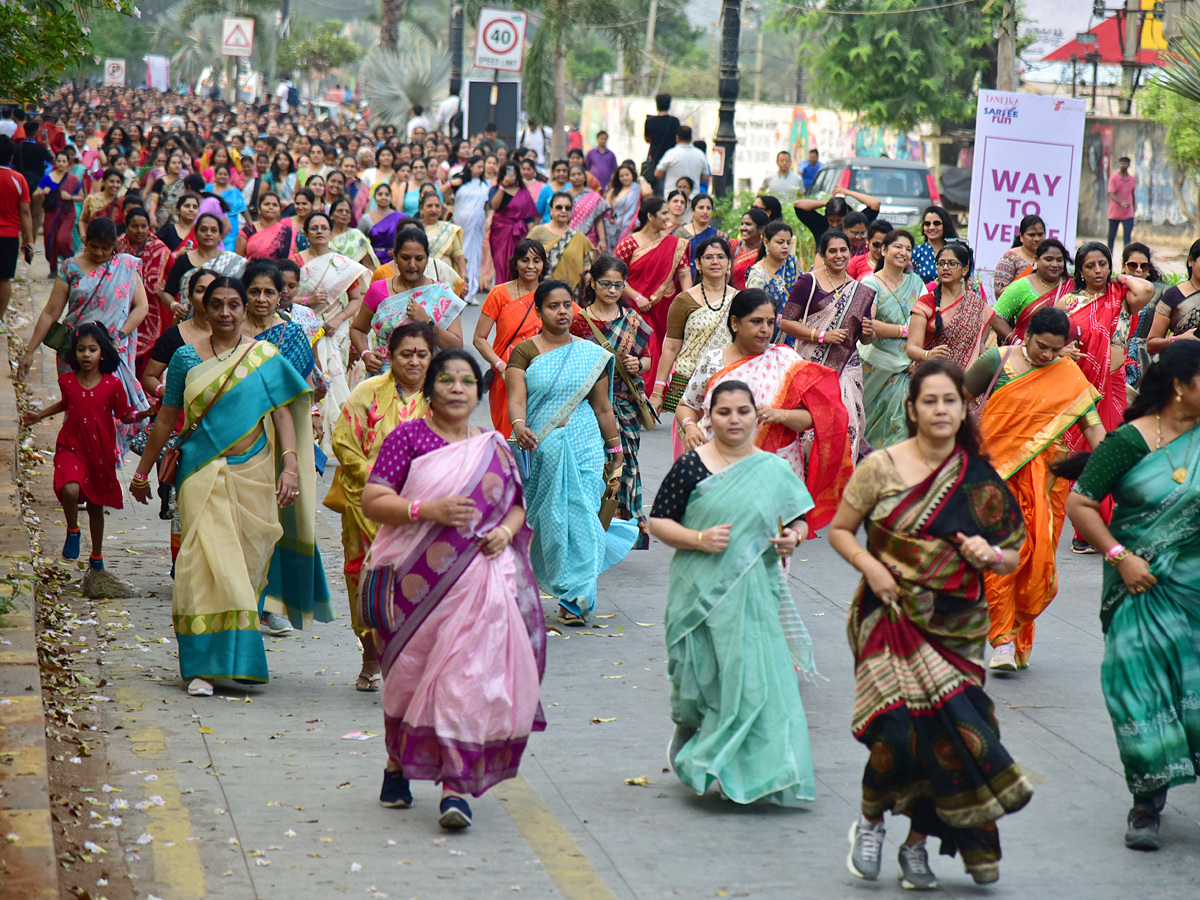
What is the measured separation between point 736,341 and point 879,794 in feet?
8.97

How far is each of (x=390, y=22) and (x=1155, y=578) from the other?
1978 inches

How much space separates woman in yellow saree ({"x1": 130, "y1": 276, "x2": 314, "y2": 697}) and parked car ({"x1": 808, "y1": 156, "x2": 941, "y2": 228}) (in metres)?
21.3

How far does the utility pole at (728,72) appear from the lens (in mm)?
19828

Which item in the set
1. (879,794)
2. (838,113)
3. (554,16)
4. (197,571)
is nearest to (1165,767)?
(879,794)

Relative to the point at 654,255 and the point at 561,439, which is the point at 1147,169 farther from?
the point at 561,439

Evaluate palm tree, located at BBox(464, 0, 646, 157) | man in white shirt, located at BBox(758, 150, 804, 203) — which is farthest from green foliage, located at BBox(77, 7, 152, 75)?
man in white shirt, located at BBox(758, 150, 804, 203)

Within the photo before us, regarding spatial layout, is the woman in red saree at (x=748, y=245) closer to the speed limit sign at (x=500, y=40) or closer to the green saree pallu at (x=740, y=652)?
the green saree pallu at (x=740, y=652)

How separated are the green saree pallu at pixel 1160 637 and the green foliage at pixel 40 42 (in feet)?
17.8

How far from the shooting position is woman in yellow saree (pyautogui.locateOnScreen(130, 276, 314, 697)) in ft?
21.4

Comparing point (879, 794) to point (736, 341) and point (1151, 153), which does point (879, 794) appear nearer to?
point (736, 341)

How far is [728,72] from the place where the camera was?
2052cm

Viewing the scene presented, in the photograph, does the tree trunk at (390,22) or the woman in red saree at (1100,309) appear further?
the tree trunk at (390,22)

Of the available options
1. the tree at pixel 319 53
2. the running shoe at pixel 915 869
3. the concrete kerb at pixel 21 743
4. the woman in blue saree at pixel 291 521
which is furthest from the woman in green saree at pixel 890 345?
the tree at pixel 319 53

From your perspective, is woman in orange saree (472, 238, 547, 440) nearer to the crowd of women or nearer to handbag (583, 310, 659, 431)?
the crowd of women
